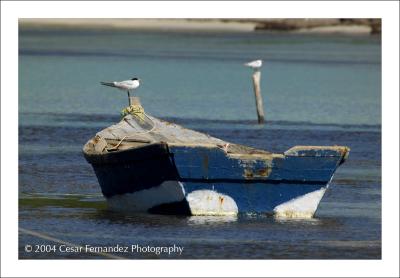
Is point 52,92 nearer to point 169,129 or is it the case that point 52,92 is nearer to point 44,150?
point 44,150

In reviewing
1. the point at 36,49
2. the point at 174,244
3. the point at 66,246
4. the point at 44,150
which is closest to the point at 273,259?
the point at 174,244

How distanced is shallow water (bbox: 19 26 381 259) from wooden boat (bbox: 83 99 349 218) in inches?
8.7

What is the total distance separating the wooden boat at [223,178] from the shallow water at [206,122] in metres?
0.22

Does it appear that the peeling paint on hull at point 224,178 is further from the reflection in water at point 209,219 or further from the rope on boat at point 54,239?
the rope on boat at point 54,239

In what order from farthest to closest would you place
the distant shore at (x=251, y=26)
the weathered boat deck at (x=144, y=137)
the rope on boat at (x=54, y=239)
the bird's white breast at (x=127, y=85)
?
the distant shore at (x=251, y=26), the bird's white breast at (x=127, y=85), the weathered boat deck at (x=144, y=137), the rope on boat at (x=54, y=239)

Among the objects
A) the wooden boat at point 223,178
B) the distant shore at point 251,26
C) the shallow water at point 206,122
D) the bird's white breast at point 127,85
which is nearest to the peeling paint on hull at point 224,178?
the wooden boat at point 223,178

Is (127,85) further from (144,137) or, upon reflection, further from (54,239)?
(54,239)

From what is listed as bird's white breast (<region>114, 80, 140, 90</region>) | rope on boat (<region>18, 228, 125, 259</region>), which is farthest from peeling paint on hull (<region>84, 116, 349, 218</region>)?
bird's white breast (<region>114, 80, 140, 90</region>)

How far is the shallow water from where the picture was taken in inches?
798

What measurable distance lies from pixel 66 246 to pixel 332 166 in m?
3.95

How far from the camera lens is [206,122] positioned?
38.5m

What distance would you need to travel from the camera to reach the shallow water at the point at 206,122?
2028 cm

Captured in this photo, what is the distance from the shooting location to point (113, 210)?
22.4 m

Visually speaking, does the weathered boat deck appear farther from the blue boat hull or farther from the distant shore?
the distant shore
